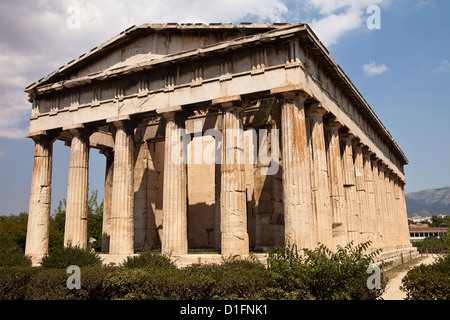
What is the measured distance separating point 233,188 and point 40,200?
34.7 ft

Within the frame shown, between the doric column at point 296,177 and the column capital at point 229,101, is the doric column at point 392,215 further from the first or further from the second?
the column capital at point 229,101

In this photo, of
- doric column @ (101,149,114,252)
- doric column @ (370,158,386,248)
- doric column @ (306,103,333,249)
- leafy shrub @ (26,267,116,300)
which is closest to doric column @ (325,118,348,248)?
doric column @ (306,103,333,249)

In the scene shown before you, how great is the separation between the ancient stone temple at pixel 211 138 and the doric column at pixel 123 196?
48 mm

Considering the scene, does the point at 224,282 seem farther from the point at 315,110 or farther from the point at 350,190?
the point at 350,190

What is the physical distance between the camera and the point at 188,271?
1024cm

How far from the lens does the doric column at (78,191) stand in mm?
18875

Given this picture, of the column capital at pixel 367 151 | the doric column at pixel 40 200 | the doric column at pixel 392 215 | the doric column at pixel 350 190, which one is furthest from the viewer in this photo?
the doric column at pixel 392 215

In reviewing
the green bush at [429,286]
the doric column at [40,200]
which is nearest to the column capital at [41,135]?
the doric column at [40,200]

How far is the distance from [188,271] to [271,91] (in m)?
8.03

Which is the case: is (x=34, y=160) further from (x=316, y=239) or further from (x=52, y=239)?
(x=316, y=239)

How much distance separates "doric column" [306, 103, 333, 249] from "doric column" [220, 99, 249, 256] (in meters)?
3.03

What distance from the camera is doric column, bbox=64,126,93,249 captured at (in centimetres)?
1888

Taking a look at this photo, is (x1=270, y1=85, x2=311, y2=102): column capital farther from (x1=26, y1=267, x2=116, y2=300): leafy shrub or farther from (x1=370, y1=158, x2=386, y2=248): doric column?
(x1=370, y1=158, x2=386, y2=248): doric column
